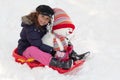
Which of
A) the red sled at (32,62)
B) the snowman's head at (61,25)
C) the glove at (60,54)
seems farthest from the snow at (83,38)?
the snowman's head at (61,25)

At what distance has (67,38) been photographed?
377cm

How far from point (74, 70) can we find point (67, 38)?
0.32m

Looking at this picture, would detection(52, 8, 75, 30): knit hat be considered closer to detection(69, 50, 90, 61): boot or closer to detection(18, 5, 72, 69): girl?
detection(18, 5, 72, 69): girl

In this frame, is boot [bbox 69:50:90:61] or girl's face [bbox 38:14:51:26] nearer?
girl's face [bbox 38:14:51:26]

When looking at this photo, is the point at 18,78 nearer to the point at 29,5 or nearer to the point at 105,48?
the point at 105,48

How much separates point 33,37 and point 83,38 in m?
0.91

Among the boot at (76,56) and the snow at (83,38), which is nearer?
the snow at (83,38)

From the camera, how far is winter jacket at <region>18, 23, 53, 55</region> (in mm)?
3592

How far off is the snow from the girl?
88 mm

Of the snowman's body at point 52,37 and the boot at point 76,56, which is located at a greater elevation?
the snowman's body at point 52,37

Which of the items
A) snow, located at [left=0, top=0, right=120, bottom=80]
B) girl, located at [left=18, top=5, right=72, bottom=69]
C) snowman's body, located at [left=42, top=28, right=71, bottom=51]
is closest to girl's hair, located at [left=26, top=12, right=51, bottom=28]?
girl, located at [left=18, top=5, right=72, bottom=69]

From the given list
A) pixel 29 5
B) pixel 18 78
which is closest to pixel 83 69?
pixel 18 78

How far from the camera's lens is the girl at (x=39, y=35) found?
358 cm

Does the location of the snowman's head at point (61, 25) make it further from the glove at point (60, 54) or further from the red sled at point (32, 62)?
the red sled at point (32, 62)
